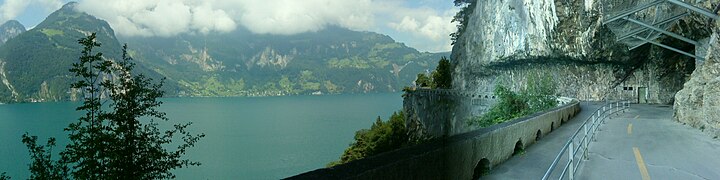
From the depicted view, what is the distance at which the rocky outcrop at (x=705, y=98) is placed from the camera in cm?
1605

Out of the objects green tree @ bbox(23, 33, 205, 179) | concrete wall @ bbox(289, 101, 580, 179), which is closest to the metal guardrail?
concrete wall @ bbox(289, 101, 580, 179)

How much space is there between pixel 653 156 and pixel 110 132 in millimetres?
12840

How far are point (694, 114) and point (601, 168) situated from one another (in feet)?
41.1

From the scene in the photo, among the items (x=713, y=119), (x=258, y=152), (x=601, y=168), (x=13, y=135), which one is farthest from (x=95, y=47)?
(x=13, y=135)

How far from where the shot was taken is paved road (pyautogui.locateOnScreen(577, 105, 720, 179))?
9273 millimetres

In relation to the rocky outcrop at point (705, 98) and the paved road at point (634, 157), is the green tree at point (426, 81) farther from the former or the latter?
the rocky outcrop at point (705, 98)

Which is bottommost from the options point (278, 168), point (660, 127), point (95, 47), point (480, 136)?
point (278, 168)

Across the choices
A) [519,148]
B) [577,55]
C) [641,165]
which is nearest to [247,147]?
[577,55]

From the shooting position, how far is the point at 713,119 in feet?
52.7

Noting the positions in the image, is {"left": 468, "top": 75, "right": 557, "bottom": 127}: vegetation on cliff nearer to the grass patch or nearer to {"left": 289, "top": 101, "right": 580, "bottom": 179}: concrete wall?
{"left": 289, "top": 101, "right": 580, "bottom": 179}: concrete wall

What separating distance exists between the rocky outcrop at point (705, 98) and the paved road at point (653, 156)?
523mm

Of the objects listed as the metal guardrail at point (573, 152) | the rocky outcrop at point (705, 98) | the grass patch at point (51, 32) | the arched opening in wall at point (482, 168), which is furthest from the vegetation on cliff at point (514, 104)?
the grass patch at point (51, 32)

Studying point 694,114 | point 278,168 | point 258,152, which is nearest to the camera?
point 694,114

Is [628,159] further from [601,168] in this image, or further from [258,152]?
[258,152]
